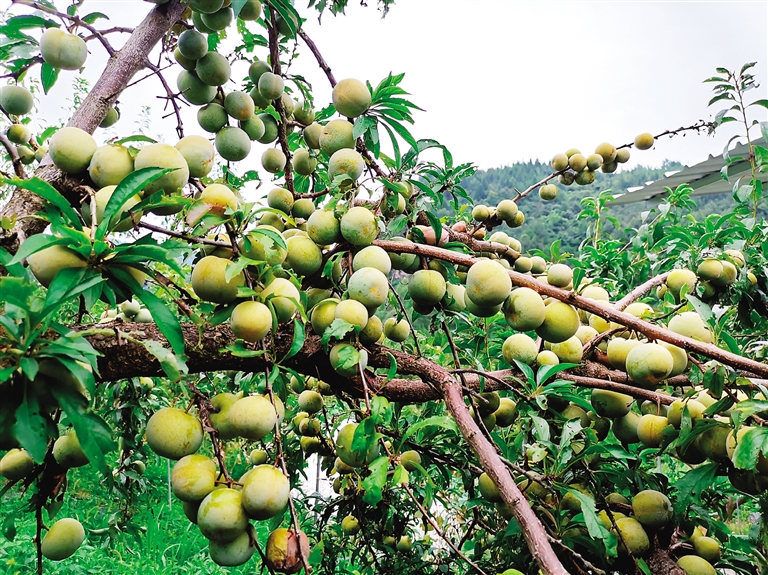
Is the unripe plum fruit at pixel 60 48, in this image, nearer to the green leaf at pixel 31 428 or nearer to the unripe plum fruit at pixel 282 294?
the unripe plum fruit at pixel 282 294

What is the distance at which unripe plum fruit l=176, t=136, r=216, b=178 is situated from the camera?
1.07 metres

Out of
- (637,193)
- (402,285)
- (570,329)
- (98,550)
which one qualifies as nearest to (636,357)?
(570,329)

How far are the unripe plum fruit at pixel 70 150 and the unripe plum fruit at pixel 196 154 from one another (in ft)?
0.57

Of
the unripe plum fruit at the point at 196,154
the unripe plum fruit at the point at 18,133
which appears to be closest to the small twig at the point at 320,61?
the unripe plum fruit at the point at 196,154

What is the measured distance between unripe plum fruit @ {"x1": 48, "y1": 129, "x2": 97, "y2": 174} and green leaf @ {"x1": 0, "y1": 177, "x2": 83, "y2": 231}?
19 cm

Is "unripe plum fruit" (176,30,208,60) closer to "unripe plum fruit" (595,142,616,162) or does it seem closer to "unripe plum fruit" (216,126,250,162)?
"unripe plum fruit" (216,126,250,162)

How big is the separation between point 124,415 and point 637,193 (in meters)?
4.70

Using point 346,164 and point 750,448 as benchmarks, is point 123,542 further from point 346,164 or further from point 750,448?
point 750,448

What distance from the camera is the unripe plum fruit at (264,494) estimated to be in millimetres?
838

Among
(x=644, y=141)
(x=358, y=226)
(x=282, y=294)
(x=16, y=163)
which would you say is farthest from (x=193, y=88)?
(x=644, y=141)

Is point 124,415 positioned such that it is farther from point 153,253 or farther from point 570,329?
point 570,329

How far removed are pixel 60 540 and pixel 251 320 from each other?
87cm

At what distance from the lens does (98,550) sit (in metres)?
3.17

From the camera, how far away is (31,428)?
2.20 ft
